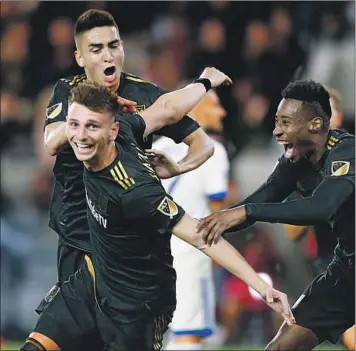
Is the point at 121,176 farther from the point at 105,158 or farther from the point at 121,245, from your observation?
the point at 121,245

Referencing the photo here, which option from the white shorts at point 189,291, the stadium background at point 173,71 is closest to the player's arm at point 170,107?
the white shorts at point 189,291

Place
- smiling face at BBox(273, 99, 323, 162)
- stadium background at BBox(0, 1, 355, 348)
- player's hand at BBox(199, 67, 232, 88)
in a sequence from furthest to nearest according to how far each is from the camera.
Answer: stadium background at BBox(0, 1, 355, 348)
player's hand at BBox(199, 67, 232, 88)
smiling face at BBox(273, 99, 323, 162)

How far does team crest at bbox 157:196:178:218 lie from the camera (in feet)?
19.4

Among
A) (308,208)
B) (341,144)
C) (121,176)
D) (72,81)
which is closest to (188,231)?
(121,176)

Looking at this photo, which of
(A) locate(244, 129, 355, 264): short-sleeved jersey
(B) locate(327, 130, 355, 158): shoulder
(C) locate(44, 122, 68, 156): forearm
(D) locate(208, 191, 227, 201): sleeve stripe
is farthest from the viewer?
(D) locate(208, 191, 227, 201): sleeve stripe

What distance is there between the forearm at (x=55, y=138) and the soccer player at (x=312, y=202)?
34.6 inches

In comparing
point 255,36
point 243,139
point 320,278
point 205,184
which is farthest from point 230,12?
point 320,278

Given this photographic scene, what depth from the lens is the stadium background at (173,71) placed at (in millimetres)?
12578

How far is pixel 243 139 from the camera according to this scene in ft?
43.4

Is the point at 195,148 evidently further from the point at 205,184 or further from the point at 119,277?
the point at 205,184

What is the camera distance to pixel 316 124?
664 centimetres

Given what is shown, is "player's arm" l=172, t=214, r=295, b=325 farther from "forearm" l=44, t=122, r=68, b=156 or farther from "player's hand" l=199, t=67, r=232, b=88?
"player's hand" l=199, t=67, r=232, b=88

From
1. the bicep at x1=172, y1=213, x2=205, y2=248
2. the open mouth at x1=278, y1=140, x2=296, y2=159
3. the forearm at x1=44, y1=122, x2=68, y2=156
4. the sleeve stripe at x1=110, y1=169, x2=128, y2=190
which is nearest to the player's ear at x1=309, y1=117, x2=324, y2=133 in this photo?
the open mouth at x1=278, y1=140, x2=296, y2=159

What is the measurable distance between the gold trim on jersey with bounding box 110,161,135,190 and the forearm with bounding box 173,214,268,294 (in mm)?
320
